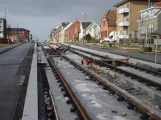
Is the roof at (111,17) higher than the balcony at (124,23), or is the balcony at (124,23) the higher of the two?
the roof at (111,17)

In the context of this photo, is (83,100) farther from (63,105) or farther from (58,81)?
(58,81)

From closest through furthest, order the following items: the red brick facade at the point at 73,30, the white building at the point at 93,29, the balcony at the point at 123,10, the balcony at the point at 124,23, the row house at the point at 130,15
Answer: the row house at the point at 130,15 → the balcony at the point at 124,23 → the balcony at the point at 123,10 → the white building at the point at 93,29 → the red brick facade at the point at 73,30

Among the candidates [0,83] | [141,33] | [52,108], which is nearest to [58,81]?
[0,83]

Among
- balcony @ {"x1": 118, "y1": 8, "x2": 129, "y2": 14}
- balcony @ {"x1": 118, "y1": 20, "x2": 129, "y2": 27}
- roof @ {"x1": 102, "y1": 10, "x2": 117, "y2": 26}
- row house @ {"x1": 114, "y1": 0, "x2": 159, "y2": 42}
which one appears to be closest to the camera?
row house @ {"x1": 114, "y1": 0, "x2": 159, "y2": 42}

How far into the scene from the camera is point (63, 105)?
958 cm

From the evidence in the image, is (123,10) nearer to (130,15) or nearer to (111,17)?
(130,15)

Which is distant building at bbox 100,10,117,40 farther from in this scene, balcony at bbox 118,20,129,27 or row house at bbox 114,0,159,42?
row house at bbox 114,0,159,42

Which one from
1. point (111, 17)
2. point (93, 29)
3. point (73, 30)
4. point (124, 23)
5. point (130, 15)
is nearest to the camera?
point (130, 15)

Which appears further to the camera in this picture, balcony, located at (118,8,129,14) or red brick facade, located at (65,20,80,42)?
red brick facade, located at (65,20,80,42)

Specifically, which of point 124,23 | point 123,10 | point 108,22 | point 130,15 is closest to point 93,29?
point 108,22

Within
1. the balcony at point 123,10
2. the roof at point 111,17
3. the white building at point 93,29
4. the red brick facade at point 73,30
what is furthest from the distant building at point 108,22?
the red brick facade at point 73,30

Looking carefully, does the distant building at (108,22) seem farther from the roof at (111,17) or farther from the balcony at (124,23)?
the balcony at (124,23)

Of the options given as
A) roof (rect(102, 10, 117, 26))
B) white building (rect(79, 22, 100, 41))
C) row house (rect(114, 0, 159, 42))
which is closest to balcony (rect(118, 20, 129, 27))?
row house (rect(114, 0, 159, 42))

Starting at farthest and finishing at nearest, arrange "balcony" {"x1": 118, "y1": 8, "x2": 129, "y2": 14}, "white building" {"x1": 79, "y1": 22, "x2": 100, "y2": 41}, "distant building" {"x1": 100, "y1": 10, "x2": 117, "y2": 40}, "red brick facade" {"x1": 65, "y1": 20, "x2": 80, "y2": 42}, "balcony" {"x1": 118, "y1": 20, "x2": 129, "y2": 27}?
"red brick facade" {"x1": 65, "y1": 20, "x2": 80, "y2": 42} < "white building" {"x1": 79, "y1": 22, "x2": 100, "y2": 41} < "distant building" {"x1": 100, "y1": 10, "x2": 117, "y2": 40} < "balcony" {"x1": 118, "y1": 8, "x2": 129, "y2": 14} < "balcony" {"x1": 118, "y1": 20, "x2": 129, "y2": 27}
